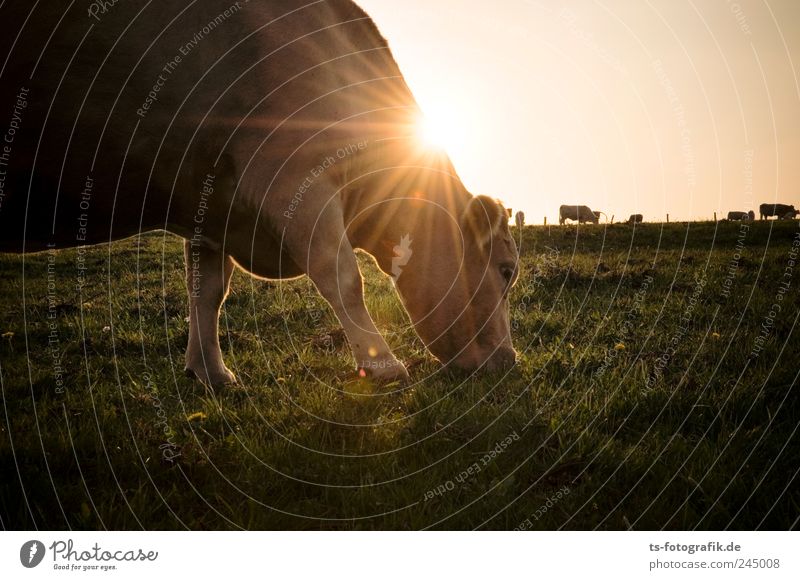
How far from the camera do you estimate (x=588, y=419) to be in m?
3.86

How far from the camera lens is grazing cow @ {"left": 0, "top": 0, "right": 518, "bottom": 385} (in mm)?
3822

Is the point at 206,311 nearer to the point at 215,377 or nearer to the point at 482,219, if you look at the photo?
the point at 215,377

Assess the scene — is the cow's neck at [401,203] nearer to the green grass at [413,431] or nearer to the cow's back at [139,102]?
the cow's back at [139,102]

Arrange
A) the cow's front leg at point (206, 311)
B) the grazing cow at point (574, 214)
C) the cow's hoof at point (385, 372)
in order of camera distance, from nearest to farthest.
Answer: the cow's hoof at point (385, 372)
the cow's front leg at point (206, 311)
the grazing cow at point (574, 214)

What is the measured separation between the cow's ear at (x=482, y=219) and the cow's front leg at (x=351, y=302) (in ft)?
3.73

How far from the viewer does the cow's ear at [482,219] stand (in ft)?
15.3

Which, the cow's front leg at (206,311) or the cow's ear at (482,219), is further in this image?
the cow's front leg at (206,311)

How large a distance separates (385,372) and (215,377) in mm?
1736

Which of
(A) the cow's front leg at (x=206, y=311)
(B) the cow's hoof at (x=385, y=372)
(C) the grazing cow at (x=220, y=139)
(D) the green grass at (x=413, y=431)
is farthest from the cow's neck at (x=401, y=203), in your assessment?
(A) the cow's front leg at (x=206, y=311)

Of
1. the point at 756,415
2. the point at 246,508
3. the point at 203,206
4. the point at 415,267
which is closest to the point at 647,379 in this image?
the point at 756,415

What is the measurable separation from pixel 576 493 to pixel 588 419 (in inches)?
37.6
